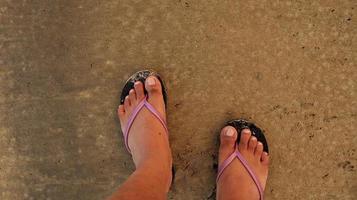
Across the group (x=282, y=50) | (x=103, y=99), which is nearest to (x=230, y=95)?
(x=282, y=50)

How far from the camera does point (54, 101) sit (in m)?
1.38

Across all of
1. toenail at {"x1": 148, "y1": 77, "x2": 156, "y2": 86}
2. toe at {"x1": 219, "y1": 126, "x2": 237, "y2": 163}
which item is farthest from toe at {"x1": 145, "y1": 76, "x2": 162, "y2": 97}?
toe at {"x1": 219, "y1": 126, "x2": 237, "y2": 163}

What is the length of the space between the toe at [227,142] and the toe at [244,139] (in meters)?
0.03

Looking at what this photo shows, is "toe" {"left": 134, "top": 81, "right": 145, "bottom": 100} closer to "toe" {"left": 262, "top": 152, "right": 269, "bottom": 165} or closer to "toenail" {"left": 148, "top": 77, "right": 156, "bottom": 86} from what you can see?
"toenail" {"left": 148, "top": 77, "right": 156, "bottom": 86}

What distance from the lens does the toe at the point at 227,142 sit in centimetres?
133

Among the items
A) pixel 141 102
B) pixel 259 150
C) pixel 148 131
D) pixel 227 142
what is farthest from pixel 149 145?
pixel 259 150

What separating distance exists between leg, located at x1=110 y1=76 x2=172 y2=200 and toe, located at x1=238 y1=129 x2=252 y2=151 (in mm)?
272

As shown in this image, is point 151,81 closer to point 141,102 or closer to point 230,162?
point 141,102

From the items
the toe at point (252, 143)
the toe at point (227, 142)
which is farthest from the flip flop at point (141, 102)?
the toe at point (252, 143)

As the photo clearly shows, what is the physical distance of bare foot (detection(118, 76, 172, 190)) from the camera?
4.10 feet

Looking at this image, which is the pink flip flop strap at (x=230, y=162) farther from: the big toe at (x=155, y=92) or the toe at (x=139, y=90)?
the toe at (x=139, y=90)

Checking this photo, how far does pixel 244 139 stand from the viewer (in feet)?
4.44

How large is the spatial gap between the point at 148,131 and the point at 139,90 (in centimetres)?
16

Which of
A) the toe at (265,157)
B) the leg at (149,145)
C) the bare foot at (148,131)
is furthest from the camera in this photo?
the toe at (265,157)
